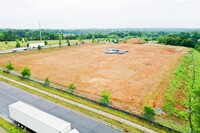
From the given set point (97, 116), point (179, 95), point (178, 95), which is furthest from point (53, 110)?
point (179, 95)

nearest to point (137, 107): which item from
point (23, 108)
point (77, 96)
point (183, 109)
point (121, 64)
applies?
point (183, 109)

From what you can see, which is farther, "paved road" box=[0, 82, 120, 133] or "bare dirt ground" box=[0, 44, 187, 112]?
"bare dirt ground" box=[0, 44, 187, 112]

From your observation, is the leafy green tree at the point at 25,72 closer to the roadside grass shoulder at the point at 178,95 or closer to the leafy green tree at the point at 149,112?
the leafy green tree at the point at 149,112

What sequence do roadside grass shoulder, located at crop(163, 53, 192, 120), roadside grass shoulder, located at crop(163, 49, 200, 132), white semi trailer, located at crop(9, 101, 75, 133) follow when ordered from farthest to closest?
roadside grass shoulder, located at crop(163, 53, 192, 120) < roadside grass shoulder, located at crop(163, 49, 200, 132) < white semi trailer, located at crop(9, 101, 75, 133)

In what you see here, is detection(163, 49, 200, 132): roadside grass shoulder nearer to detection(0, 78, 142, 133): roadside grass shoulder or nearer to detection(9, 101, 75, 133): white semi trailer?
detection(0, 78, 142, 133): roadside grass shoulder

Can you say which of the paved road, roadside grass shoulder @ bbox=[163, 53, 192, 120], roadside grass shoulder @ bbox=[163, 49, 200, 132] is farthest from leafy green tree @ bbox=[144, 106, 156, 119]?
the paved road

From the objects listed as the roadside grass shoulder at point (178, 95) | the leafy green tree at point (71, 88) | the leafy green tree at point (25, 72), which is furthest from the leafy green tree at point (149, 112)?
the leafy green tree at point (25, 72)

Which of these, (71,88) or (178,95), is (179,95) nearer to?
(178,95)

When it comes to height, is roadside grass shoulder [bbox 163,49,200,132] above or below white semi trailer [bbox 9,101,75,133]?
below
